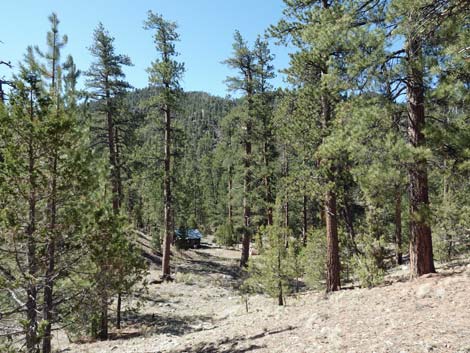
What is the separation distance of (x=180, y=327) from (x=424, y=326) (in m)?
7.83

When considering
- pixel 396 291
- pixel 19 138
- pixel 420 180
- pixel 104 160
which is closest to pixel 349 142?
pixel 420 180

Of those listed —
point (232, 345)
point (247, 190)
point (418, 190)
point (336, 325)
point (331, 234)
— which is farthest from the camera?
point (247, 190)

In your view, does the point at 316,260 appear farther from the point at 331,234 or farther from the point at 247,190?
the point at 247,190

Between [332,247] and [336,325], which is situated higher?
[332,247]

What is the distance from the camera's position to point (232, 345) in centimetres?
748

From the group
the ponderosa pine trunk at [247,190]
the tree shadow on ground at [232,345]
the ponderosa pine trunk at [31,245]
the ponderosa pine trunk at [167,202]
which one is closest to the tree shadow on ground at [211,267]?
the ponderosa pine trunk at [247,190]

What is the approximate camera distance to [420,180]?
25.4 feet

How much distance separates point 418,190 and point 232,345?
5.28 metres

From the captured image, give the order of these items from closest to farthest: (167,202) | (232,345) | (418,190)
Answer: (232,345) < (418,190) < (167,202)

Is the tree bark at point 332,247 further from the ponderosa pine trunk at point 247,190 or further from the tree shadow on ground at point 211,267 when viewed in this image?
the tree shadow on ground at point 211,267

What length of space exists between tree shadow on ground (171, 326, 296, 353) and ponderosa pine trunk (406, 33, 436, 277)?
3.30 metres

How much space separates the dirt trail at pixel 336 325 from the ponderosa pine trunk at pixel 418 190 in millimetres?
453

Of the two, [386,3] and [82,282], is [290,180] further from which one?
[82,282]

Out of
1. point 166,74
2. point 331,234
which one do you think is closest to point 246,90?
point 166,74
